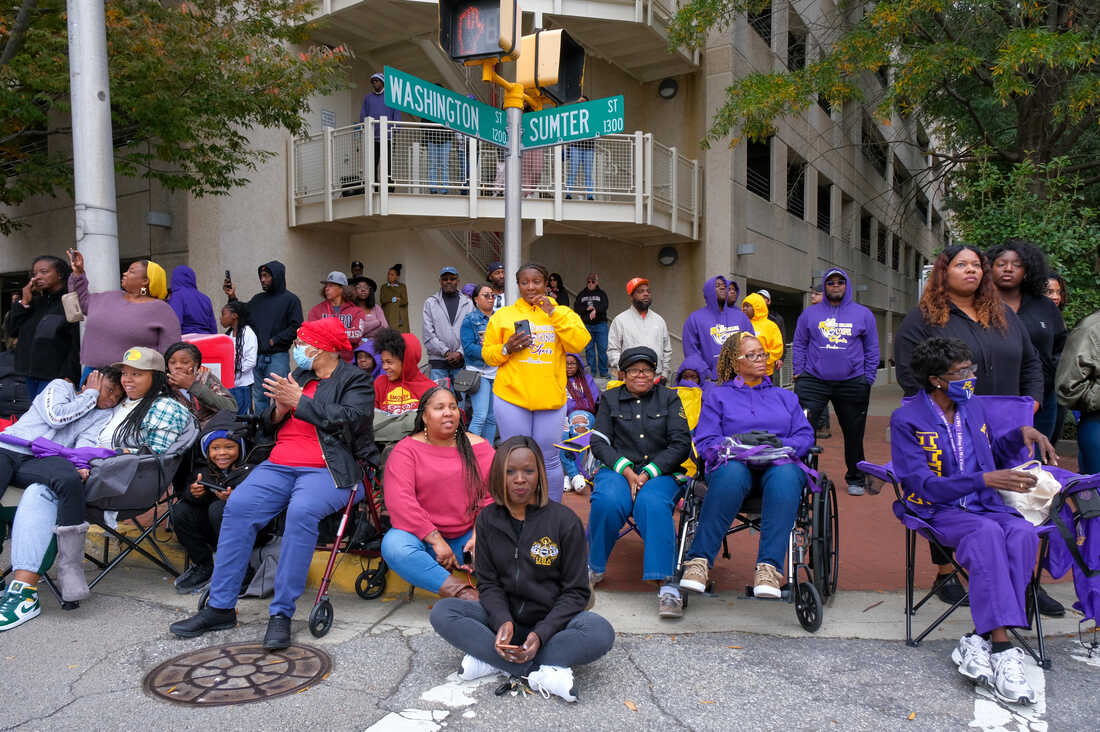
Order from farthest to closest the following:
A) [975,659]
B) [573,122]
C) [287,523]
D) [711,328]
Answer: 1. [711,328]
2. [573,122]
3. [287,523]
4. [975,659]

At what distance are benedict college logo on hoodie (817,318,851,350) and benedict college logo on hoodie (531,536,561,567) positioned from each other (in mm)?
4523

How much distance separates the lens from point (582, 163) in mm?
13438

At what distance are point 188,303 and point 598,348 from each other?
22.5 ft

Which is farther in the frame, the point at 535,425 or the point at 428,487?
the point at 535,425

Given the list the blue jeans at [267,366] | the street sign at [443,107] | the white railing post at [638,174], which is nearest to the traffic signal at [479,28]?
the street sign at [443,107]

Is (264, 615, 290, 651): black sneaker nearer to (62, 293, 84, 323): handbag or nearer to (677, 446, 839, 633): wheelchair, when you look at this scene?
(677, 446, 839, 633): wheelchair

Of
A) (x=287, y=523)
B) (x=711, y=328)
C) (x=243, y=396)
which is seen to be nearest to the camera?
(x=287, y=523)

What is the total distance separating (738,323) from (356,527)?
473 centimetres

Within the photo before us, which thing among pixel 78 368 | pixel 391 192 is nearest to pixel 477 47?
pixel 78 368

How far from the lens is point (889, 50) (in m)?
11.9

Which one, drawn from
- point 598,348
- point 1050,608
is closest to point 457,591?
point 1050,608

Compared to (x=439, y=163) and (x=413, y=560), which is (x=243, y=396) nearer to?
(x=413, y=560)

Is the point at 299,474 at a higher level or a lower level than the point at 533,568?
higher

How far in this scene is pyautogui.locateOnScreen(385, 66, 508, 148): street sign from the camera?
5273 mm
